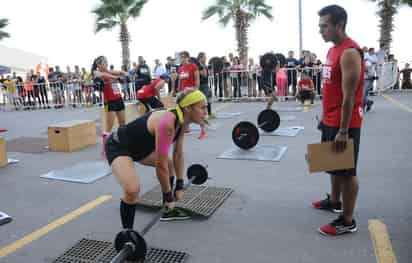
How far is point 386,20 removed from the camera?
1666 cm

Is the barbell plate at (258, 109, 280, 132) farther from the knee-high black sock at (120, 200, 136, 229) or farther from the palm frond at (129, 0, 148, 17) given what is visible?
the palm frond at (129, 0, 148, 17)

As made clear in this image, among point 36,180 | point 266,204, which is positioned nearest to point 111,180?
point 36,180

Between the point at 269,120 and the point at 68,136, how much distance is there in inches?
153

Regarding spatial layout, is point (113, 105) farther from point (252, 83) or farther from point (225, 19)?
point (225, 19)

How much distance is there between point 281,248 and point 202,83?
6526mm

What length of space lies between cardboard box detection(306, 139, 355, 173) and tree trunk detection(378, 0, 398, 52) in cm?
1560

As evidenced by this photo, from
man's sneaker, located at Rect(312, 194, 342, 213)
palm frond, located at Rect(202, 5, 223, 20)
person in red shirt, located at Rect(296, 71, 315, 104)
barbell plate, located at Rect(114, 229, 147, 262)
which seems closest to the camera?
barbell plate, located at Rect(114, 229, 147, 262)

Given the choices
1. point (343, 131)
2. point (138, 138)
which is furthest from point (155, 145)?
point (343, 131)

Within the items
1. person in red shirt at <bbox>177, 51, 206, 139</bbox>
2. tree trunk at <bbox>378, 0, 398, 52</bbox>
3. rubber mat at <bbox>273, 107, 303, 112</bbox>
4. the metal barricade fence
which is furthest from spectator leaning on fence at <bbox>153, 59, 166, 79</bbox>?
tree trunk at <bbox>378, 0, 398, 52</bbox>

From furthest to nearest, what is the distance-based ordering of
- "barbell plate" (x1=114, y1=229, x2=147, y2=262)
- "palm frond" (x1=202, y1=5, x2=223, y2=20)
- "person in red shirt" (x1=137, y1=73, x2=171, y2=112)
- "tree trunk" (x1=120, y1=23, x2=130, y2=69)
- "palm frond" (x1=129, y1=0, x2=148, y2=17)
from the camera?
"tree trunk" (x1=120, y1=23, x2=130, y2=69)
"palm frond" (x1=129, y1=0, x2=148, y2=17)
"palm frond" (x1=202, y1=5, x2=223, y2=20)
"person in red shirt" (x1=137, y1=73, x2=171, y2=112)
"barbell plate" (x1=114, y1=229, x2=147, y2=262)

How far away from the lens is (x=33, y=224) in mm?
3689

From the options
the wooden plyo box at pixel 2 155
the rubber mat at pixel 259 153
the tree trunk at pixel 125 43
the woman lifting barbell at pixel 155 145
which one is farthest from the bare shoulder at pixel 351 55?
the tree trunk at pixel 125 43

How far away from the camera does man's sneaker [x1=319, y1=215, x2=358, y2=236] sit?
3164mm

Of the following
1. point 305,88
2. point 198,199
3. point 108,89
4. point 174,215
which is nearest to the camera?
point 174,215
